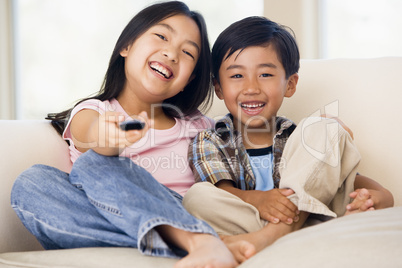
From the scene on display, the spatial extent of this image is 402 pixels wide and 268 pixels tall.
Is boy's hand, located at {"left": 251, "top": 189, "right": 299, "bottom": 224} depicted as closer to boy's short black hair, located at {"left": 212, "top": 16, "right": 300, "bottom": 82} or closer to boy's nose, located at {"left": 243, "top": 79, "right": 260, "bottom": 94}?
boy's nose, located at {"left": 243, "top": 79, "right": 260, "bottom": 94}

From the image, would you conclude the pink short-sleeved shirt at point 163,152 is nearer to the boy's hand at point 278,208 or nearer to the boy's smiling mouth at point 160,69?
the boy's smiling mouth at point 160,69

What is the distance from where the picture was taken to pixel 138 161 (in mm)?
1337

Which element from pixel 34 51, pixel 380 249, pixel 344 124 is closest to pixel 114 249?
pixel 380 249

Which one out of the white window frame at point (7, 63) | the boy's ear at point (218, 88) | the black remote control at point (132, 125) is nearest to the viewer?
the black remote control at point (132, 125)

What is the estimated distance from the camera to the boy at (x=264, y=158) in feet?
3.30

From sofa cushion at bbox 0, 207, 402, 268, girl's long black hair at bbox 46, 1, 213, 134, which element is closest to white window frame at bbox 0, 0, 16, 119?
girl's long black hair at bbox 46, 1, 213, 134

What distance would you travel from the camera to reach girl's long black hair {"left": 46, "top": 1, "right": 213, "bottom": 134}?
4.48ft

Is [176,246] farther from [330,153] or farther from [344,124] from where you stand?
[344,124]

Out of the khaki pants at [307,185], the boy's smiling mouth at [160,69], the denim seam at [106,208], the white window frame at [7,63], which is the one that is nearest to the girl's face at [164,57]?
the boy's smiling mouth at [160,69]

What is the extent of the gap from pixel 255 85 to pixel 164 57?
10.6 inches

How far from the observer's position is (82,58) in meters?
2.99

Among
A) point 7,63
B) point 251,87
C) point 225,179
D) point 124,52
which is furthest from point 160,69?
point 7,63

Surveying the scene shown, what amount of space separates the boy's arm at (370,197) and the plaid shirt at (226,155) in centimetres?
24

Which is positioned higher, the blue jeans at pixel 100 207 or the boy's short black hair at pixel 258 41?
the boy's short black hair at pixel 258 41
